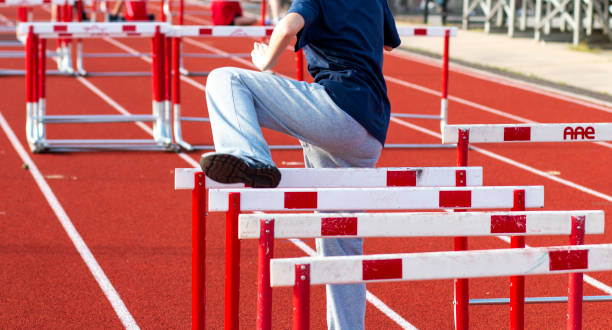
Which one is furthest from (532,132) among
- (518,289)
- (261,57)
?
(261,57)

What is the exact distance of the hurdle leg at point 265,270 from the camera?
3.17m

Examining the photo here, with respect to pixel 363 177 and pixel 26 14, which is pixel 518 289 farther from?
pixel 26 14

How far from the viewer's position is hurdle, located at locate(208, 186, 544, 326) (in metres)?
3.53

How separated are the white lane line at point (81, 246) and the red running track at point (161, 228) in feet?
0.06

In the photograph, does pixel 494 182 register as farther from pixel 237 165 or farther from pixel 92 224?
pixel 237 165

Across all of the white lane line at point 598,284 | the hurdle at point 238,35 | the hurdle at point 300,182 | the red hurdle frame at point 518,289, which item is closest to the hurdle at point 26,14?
the hurdle at point 238,35

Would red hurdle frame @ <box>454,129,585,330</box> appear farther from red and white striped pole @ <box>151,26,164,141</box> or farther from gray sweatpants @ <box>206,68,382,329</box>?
red and white striped pole @ <box>151,26,164,141</box>

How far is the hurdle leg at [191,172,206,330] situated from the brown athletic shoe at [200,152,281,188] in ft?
0.74

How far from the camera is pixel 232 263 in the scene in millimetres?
3633

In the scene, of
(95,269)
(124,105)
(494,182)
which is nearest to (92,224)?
(95,269)

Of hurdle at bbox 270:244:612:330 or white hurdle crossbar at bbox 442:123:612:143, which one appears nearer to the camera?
hurdle at bbox 270:244:612:330

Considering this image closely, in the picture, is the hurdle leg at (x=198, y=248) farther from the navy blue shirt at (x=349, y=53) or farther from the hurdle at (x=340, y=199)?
the navy blue shirt at (x=349, y=53)

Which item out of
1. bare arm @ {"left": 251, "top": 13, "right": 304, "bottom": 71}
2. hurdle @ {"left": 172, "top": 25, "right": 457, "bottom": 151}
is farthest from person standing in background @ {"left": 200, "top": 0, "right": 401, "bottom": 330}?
hurdle @ {"left": 172, "top": 25, "right": 457, "bottom": 151}

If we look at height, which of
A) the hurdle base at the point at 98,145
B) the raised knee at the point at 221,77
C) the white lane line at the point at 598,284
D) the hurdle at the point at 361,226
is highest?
the raised knee at the point at 221,77
